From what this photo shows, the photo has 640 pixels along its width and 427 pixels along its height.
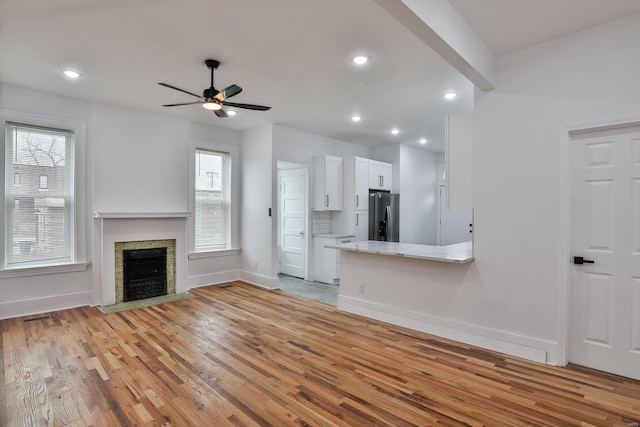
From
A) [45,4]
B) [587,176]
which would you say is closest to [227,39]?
[45,4]

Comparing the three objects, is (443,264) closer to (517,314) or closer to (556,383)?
(517,314)

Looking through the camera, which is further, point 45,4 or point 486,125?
point 486,125

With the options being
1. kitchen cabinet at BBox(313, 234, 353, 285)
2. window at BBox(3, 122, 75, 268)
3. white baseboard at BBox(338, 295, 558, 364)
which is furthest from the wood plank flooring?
kitchen cabinet at BBox(313, 234, 353, 285)

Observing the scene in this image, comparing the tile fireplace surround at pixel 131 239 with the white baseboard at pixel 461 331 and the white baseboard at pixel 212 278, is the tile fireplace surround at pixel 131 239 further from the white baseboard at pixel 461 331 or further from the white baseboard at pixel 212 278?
the white baseboard at pixel 461 331

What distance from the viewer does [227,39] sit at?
2.91m

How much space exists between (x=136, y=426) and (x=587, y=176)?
3.89 meters

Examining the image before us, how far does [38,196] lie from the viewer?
14.2 ft

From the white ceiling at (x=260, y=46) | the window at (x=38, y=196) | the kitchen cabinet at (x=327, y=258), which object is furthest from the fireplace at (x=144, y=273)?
the kitchen cabinet at (x=327, y=258)

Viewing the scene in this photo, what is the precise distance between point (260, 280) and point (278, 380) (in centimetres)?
332

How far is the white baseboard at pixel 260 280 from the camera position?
569 cm

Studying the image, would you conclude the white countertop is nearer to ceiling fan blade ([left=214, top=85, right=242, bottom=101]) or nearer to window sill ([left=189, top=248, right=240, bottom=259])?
ceiling fan blade ([left=214, top=85, right=242, bottom=101])

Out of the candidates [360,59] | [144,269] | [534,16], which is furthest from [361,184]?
[534,16]

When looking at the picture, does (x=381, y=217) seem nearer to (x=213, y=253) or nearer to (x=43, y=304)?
(x=213, y=253)

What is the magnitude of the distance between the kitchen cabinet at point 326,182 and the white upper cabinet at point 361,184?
1.22ft
